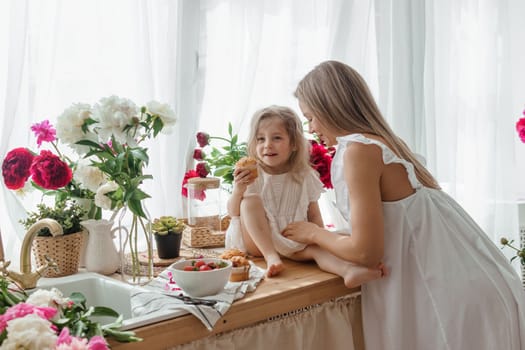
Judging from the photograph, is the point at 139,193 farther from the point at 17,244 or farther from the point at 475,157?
the point at 475,157

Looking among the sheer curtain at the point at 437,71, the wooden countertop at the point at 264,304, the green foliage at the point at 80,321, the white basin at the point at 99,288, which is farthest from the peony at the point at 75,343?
the sheer curtain at the point at 437,71

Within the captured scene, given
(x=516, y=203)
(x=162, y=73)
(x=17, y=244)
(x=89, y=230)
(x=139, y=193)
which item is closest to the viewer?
(x=139, y=193)

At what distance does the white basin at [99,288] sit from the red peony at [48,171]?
0.26 meters

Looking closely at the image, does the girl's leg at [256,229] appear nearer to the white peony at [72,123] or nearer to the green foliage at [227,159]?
the green foliage at [227,159]

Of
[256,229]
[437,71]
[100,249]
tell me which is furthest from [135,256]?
[437,71]

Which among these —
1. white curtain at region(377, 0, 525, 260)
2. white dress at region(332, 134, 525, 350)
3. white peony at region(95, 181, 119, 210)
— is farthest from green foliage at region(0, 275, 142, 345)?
white curtain at region(377, 0, 525, 260)

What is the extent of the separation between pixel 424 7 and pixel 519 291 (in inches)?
63.4

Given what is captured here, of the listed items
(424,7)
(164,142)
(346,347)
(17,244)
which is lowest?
(346,347)

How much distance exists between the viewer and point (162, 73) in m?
2.14

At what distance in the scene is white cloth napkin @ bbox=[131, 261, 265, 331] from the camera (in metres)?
1.25

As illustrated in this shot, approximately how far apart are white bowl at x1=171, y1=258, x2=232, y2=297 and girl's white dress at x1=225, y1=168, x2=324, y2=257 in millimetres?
466

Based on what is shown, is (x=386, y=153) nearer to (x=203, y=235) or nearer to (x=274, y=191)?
(x=274, y=191)

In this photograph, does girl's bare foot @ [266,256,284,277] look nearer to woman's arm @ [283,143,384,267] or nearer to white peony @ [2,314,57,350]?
woman's arm @ [283,143,384,267]

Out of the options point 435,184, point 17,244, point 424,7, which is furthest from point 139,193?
point 424,7
